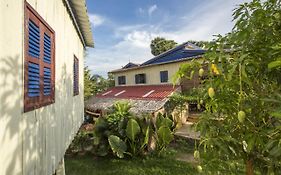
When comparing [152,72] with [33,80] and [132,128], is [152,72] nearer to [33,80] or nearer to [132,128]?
[132,128]

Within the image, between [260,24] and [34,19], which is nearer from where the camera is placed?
[260,24]

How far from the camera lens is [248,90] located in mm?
1730

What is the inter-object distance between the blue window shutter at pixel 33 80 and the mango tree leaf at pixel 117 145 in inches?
264

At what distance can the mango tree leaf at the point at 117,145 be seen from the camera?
31.6 feet

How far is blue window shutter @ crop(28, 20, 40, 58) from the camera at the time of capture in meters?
3.09

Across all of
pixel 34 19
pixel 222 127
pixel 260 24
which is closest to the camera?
pixel 260 24

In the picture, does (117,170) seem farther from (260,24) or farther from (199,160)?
(260,24)

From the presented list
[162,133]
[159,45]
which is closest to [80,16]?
[162,133]

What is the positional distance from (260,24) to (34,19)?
2976mm

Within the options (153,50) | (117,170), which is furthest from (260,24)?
(153,50)

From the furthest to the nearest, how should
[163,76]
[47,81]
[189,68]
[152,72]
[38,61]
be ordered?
[152,72] → [163,76] → [47,81] → [38,61] → [189,68]

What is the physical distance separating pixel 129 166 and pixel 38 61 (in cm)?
698

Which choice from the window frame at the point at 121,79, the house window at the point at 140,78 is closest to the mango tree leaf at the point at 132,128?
the house window at the point at 140,78

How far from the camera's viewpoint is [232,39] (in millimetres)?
1652
